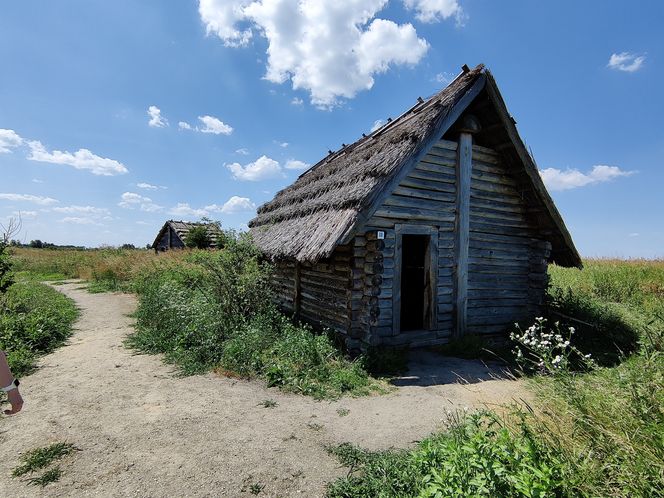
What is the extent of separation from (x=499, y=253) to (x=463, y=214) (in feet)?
5.15

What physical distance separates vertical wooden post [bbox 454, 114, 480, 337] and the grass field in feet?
7.51

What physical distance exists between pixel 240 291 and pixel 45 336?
14.7 ft

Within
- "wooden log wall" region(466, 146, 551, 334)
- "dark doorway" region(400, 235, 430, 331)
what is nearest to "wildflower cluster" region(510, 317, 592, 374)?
"wooden log wall" region(466, 146, 551, 334)

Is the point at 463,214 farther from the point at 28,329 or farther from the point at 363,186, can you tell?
the point at 28,329

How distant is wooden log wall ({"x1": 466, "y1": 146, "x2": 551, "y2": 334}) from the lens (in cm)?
833

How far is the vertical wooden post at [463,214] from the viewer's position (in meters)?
7.97

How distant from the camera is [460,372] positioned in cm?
650

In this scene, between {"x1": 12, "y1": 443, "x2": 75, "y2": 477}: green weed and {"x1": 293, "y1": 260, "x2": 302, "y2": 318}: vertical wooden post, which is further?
{"x1": 293, "y1": 260, "x2": 302, "y2": 318}: vertical wooden post

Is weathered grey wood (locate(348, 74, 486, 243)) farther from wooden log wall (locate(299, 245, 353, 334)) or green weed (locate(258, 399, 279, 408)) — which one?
green weed (locate(258, 399, 279, 408))

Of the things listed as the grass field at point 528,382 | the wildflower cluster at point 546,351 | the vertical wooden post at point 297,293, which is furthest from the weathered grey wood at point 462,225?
the vertical wooden post at point 297,293

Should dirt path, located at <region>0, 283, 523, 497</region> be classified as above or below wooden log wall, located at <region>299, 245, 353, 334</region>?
below

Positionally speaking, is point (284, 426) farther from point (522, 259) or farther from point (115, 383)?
point (522, 259)

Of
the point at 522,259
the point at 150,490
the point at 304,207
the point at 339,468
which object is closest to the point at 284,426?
the point at 339,468

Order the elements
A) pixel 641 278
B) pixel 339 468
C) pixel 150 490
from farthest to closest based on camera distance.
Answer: pixel 641 278 → pixel 339 468 → pixel 150 490
